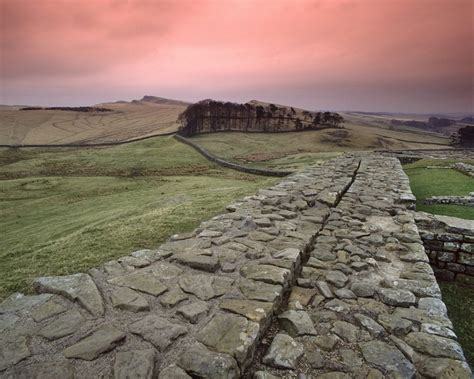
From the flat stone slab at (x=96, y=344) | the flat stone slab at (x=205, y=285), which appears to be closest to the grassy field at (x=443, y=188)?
the flat stone slab at (x=205, y=285)

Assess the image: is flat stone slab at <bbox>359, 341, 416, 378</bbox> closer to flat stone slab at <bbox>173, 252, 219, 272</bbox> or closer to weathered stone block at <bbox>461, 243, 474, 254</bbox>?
flat stone slab at <bbox>173, 252, 219, 272</bbox>

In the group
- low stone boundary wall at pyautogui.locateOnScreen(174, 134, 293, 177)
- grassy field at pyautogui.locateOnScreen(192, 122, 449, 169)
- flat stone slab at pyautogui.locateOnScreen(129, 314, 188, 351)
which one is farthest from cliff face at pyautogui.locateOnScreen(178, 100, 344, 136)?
flat stone slab at pyautogui.locateOnScreen(129, 314, 188, 351)

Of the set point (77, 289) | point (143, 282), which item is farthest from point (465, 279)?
point (77, 289)

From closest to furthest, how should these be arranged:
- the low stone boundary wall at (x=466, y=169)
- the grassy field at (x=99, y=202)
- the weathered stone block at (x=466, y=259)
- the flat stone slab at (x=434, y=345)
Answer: the flat stone slab at (x=434, y=345) < the grassy field at (x=99, y=202) < the weathered stone block at (x=466, y=259) < the low stone boundary wall at (x=466, y=169)

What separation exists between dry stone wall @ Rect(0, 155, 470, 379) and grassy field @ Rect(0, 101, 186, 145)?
2743 inches

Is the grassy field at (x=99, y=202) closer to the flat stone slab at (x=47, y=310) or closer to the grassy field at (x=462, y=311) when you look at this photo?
the flat stone slab at (x=47, y=310)

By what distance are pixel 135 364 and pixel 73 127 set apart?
340 ft

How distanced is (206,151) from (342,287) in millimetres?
41204

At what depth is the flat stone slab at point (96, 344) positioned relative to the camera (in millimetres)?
3206

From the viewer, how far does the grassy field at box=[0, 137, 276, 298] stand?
22.9 ft

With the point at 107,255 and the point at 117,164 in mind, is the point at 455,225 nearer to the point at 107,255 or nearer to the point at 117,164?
the point at 107,255

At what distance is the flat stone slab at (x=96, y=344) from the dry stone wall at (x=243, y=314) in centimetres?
1

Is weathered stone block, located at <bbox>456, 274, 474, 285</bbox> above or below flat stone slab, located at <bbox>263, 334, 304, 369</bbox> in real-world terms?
below

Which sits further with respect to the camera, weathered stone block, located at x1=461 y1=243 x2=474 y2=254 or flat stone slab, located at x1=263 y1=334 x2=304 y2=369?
weathered stone block, located at x1=461 y1=243 x2=474 y2=254
